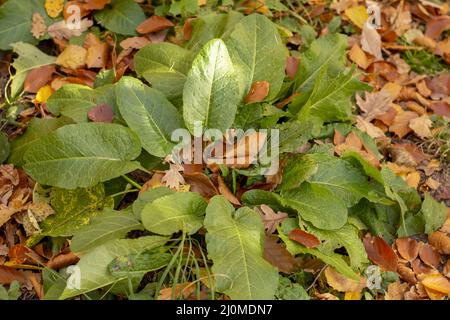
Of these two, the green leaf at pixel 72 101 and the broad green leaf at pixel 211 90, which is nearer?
the broad green leaf at pixel 211 90

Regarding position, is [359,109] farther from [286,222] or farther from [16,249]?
[16,249]

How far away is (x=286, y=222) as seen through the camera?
1.88 metres

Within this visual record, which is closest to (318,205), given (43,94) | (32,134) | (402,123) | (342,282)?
(342,282)

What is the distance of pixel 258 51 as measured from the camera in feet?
7.01

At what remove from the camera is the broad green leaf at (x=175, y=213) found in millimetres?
1747

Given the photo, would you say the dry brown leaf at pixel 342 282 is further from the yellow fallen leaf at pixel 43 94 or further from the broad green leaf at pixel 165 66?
the yellow fallen leaf at pixel 43 94

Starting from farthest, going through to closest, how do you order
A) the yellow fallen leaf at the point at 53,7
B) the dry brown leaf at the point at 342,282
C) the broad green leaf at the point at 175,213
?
the yellow fallen leaf at the point at 53,7 → the dry brown leaf at the point at 342,282 → the broad green leaf at the point at 175,213

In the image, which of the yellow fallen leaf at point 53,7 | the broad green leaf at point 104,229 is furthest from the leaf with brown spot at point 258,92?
the yellow fallen leaf at point 53,7

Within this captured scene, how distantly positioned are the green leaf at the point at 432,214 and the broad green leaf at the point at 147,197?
878 mm

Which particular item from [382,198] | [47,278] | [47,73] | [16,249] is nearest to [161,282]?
[47,278]

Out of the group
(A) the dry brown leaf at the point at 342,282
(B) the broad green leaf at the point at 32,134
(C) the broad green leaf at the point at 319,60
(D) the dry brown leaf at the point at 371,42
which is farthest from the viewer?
(D) the dry brown leaf at the point at 371,42

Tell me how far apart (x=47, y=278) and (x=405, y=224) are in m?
1.20

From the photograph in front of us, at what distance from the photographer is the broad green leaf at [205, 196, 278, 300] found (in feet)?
5.39

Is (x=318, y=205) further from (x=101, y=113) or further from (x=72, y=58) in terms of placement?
(x=72, y=58)
